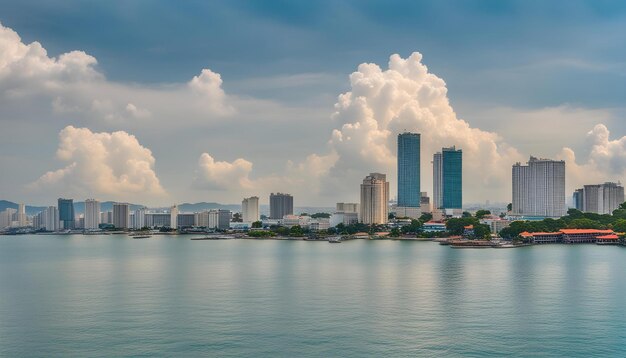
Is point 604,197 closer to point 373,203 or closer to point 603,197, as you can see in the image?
point 603,197

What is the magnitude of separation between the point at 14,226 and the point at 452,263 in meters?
166

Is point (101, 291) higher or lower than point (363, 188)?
lower

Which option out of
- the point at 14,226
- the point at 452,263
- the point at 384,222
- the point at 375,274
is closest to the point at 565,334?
the point at 375,274

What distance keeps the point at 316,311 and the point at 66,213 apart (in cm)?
17423

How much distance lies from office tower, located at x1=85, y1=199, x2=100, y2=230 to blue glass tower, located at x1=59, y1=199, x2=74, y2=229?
20.7 ft

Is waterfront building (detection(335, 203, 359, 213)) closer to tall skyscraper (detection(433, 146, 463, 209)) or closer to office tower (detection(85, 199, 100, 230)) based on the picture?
tall skyscraper (detection(433, 146, 463, 209))

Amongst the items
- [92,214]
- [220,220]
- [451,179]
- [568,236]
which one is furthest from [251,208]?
[568,236]

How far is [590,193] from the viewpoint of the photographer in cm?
16538

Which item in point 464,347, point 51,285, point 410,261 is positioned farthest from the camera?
point 410,261

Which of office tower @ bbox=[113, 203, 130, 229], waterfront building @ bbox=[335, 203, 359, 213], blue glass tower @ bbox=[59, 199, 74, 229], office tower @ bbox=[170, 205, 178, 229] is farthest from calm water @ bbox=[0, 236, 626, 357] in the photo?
blue glass tower @ bbox=[59, 199, 74, 229]

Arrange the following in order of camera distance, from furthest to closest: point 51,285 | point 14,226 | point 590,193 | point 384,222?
point 14,226
point 590,193
point 384,222
point 51,285

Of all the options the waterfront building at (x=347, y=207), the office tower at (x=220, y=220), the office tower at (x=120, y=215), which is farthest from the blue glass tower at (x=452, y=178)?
the office tower at (x=120, y=215)

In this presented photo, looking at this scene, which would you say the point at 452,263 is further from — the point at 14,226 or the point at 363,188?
the point at 14,226

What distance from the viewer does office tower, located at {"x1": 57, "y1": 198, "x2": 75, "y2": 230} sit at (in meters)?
188
